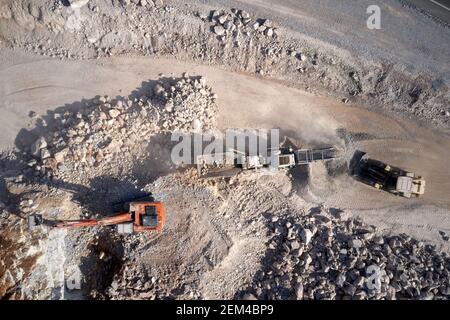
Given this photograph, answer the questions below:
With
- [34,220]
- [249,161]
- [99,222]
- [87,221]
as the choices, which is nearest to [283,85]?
[249,161]

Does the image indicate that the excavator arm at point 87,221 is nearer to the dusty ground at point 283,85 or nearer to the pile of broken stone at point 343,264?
the dusty ground at point 283,85

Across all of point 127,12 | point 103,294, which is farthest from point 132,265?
point 127,12

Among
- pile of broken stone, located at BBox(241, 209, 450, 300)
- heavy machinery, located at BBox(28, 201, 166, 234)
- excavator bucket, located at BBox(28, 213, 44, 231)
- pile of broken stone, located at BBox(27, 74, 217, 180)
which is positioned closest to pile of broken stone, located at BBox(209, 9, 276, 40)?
pile of broken stone, located at BBox(27, 74, 217, 180)

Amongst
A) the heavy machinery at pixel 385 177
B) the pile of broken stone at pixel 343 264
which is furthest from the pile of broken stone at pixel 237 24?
the pile of broken stone at pixel 343 264

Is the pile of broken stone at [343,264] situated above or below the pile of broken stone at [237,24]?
below

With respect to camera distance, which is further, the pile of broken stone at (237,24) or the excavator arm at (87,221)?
the pile of broken stone at (237,24)

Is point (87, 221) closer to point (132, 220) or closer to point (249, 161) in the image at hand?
point (132, 220)
